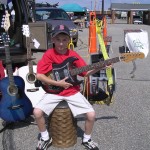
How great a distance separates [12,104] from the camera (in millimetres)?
4094

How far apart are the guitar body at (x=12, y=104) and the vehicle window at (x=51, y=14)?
862 centimetres

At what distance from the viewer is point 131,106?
5.04 meters

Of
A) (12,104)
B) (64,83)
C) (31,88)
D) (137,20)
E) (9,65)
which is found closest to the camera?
(64,83)

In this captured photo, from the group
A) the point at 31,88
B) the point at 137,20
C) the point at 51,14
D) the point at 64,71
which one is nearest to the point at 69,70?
Answer: the point at 64,71

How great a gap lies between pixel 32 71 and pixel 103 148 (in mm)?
1691

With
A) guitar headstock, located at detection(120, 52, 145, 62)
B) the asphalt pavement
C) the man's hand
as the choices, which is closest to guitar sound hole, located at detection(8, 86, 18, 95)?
the asphalt pavement

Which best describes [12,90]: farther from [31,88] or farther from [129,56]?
[129,56]

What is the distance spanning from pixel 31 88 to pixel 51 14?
855 cm

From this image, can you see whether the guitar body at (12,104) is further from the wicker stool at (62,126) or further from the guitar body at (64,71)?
the guitar body at (64,71)

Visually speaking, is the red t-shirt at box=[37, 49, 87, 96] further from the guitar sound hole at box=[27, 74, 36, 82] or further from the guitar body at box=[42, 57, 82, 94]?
the guitar sound hole at box=[27, 74, 36, 82]

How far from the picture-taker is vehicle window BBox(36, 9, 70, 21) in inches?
499

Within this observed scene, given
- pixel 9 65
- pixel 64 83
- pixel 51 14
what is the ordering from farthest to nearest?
pixel 51 14
pixel 9 65
pixel 64 83

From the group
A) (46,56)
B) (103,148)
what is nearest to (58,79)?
(46,56)

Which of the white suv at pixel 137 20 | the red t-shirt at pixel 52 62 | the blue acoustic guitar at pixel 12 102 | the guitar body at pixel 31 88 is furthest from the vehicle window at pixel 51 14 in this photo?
the white suv at pixel 137 20
